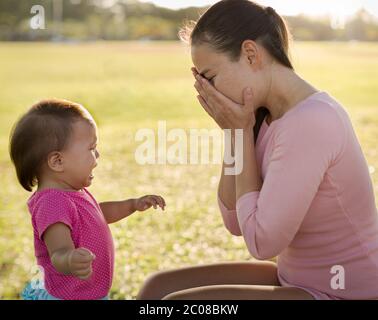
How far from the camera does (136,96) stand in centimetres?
2250

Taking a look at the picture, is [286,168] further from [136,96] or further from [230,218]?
[136,96]

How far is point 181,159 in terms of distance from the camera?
1049 cm

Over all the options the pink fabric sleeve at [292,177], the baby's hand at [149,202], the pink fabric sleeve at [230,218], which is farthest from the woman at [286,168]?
the baby's hand at [149,202]

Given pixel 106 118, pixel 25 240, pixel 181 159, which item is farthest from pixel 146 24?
pixel 25 240

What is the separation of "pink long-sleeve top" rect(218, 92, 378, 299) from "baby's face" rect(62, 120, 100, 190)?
63 centimetres

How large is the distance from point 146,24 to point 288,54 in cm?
5630

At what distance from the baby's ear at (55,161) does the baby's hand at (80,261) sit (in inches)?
16.5

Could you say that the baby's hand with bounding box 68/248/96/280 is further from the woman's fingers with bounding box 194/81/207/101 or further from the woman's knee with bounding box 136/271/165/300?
the woman's fingers with bounding box 194/81/207/101

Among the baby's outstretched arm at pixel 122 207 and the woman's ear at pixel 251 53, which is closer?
the woman's ear at pixel 251 53

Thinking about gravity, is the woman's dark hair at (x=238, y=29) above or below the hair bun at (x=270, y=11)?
below

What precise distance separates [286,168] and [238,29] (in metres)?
0.54

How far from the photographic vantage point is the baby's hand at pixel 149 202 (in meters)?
2.83

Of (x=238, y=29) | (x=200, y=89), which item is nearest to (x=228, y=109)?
(x=200, y=89)

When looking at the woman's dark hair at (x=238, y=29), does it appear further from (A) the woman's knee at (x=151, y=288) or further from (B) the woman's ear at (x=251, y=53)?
(A) the woman's knee at (x=151, y=288)
